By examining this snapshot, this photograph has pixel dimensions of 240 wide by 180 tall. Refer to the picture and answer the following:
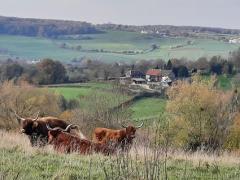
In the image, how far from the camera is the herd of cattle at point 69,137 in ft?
36.4

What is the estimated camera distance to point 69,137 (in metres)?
11.8

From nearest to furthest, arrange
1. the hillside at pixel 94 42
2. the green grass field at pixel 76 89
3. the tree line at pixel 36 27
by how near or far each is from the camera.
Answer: the green grass field at pixel 76 89
the hillside at pixel 94 42
the tree line at pixel 36 27

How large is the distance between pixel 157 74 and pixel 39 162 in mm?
84655

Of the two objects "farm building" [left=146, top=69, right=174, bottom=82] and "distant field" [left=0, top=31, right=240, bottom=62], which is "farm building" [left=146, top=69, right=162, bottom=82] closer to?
"farm building" [left=146, top=69, right=174, bottom=82]

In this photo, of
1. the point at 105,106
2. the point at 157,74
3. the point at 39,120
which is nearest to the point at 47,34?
the point at 157,74

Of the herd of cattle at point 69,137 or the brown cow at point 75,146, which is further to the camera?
the herd of cattle at point 69,137

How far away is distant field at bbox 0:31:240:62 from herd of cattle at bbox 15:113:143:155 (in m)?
115

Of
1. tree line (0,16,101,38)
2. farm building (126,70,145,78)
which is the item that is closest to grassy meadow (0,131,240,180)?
farm building (126,70,145,78)

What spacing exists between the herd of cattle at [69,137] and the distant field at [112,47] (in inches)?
4521

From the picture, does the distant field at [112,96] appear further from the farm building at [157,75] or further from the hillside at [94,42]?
the hillside at [94,42]

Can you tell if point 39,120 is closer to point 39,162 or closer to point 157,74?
point 39,162

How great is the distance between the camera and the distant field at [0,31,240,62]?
137375 millimetres

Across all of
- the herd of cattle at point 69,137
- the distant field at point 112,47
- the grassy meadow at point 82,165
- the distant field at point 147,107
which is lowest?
the distant field at point 112,47

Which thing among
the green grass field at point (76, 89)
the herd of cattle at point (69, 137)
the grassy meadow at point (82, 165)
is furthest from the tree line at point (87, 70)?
the grassy meadow at point (82, 165)
